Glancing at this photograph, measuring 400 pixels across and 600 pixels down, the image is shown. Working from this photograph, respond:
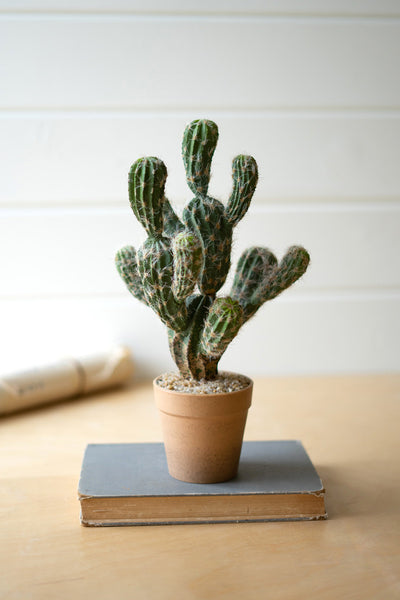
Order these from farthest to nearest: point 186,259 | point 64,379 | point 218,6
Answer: point 218,6 → point 64,379 → point 186,259

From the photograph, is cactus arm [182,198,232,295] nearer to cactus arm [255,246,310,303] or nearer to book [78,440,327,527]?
cactus arm [255,246,310,303]

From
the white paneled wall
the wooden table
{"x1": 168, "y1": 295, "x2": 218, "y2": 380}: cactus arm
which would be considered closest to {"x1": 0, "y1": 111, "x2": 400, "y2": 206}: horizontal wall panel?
the white paneled wall

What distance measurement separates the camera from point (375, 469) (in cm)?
97

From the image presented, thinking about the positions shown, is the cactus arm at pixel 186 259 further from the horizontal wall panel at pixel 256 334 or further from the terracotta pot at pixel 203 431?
the horizontal wall panel at pixel 256 334

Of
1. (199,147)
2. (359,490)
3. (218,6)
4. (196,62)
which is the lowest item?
(359,490)

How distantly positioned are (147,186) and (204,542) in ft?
1.31

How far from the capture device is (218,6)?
1452 mm

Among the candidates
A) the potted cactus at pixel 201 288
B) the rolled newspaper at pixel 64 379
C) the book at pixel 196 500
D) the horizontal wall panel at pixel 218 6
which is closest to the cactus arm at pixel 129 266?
the potted cactus at pixel 201 288

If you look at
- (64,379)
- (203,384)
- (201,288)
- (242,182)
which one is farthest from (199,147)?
(64,379)

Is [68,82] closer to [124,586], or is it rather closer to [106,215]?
[106,215]

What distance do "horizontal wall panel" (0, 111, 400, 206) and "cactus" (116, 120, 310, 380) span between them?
67 centimetres

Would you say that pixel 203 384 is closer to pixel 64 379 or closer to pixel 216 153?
pixel 64 379

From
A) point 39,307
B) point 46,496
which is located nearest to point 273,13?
point 39,307

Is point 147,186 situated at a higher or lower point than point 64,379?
higher
